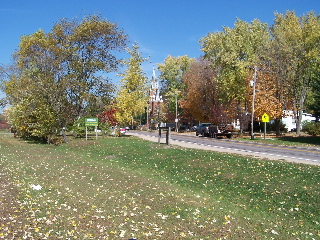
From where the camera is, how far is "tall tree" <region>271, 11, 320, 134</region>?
4247 cm

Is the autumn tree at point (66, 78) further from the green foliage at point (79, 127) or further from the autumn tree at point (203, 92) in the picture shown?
the autumn tree at point (203, 92)

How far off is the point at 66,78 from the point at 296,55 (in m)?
28.7

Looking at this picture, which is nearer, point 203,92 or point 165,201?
point 165,201

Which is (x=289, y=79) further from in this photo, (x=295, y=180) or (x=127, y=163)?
(x=295, y=180)

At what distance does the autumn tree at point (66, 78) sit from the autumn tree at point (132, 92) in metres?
2.13

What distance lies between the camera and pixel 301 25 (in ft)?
144

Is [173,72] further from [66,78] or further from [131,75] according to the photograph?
[66,78]

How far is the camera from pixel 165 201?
34.2 ft

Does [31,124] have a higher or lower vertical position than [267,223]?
higher

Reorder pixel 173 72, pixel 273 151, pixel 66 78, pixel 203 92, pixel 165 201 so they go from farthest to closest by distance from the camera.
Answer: pixel 173 72 → pixel 203 92 → pixel 66 78 → pixel 273 151 → pixel 165 201

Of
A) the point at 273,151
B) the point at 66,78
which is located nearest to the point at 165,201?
the point at 273,151

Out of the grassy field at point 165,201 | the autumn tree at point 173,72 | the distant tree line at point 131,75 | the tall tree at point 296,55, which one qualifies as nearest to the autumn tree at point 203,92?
the distant tree line at point 131,75

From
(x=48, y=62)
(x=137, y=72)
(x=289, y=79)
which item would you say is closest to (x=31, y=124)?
(x=48, y=62)

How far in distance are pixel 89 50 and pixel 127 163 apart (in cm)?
2046
